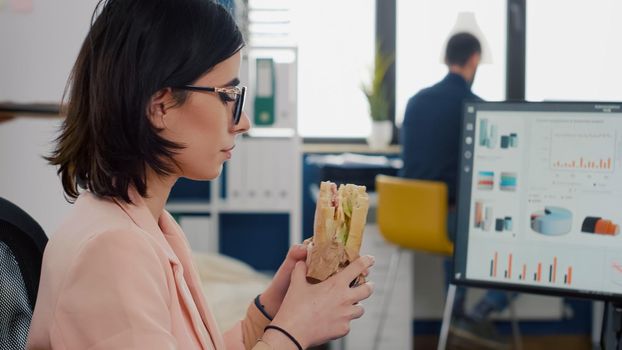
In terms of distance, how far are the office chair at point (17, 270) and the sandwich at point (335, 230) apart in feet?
1.19

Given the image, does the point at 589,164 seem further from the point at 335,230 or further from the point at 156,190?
the point at 156,190

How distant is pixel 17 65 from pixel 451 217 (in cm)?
210

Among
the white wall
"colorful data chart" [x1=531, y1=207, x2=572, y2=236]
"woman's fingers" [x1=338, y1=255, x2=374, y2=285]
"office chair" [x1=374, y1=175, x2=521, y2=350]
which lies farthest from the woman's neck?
"office chair" [x1=374, y1=175, x2=521, y2=350]

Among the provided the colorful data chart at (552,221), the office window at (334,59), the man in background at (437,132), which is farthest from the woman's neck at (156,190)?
the office window at (334,59)

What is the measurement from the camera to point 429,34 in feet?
15.8

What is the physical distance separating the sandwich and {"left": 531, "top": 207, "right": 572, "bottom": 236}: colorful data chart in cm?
53

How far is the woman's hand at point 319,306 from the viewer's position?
116 cm

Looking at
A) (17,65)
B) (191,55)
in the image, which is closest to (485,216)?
(191,55)

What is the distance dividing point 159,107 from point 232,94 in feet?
0.32

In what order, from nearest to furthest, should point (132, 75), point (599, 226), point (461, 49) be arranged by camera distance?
point (132, 75), point (599, 226), point (461, 49)

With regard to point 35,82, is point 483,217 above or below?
below

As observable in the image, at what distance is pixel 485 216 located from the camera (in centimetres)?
168

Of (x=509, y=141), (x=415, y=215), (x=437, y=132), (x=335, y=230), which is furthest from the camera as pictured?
(x=437, y=132)

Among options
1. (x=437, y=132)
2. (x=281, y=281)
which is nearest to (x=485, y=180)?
(x=281, y=281)
